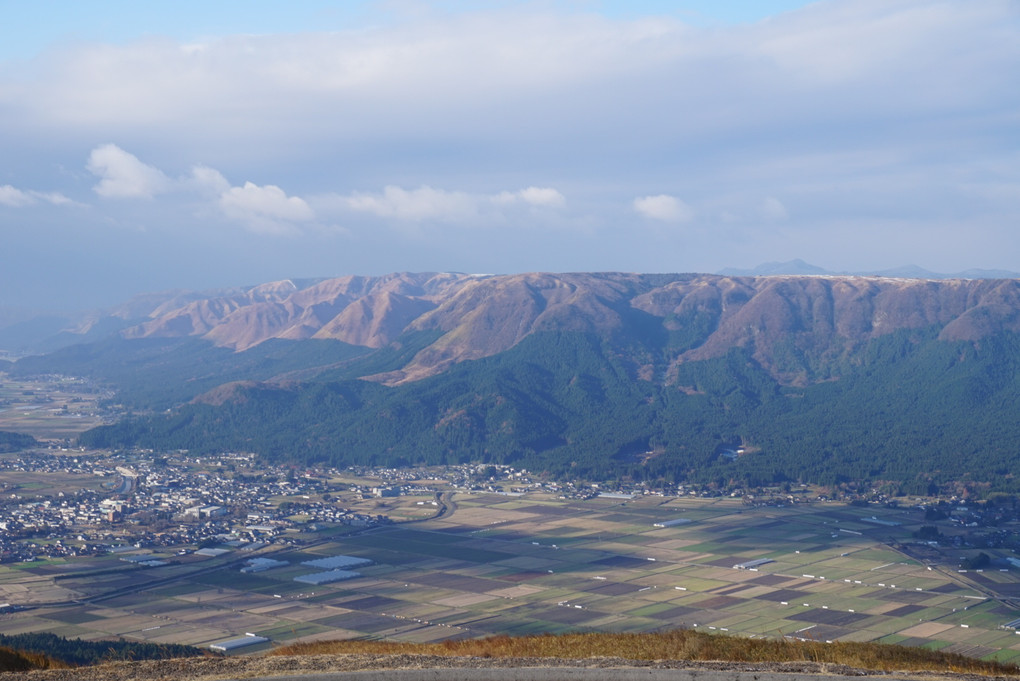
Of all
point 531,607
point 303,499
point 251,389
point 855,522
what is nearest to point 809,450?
point 855,522

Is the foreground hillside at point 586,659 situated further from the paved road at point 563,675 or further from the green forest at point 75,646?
the green forest at point 75,646

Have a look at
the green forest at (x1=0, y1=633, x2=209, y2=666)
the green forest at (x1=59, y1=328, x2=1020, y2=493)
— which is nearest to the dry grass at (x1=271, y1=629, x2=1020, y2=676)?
the green forest at (x1=0, y1=633, x2=209, y2=666)

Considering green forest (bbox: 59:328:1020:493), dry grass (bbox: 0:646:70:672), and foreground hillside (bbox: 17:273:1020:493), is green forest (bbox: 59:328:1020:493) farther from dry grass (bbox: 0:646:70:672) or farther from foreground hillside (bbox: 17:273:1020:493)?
dry grass (bbox: 0:646:70:672)

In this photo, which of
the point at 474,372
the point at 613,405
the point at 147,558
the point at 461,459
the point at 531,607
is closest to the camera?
the point at 531,607

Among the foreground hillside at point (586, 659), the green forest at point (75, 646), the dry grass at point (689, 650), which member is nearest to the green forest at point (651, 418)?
the green forest at point (75, 646)

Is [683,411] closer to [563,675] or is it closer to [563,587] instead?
[563,587]

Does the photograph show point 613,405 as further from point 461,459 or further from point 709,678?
point 709,678

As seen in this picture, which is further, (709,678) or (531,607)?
(531,607)

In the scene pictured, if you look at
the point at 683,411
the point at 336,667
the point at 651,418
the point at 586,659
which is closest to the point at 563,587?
the point at 586,659
